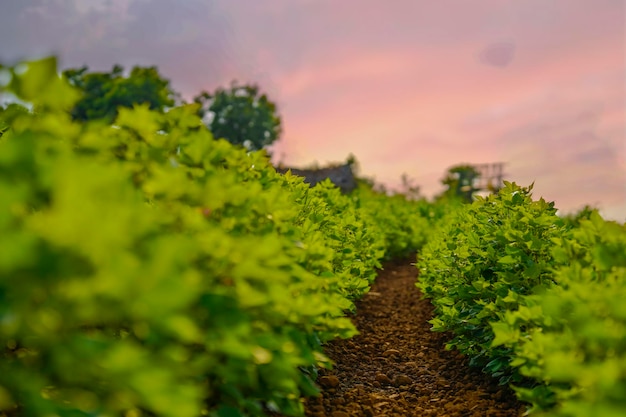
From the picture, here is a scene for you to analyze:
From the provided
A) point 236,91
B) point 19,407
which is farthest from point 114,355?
point 236,91

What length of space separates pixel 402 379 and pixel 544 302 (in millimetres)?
2481

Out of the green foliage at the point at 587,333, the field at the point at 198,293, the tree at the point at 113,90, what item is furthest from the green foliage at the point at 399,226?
the tree at the point at 113,90

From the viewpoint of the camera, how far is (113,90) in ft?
129

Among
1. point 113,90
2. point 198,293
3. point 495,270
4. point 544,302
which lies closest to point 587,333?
point 544,302

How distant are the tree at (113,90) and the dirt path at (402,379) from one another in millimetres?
35762

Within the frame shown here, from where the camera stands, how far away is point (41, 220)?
5.88 feet

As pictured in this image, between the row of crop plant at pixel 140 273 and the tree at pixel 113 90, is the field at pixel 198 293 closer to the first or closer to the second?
the row of crop plant at pixel 140 273

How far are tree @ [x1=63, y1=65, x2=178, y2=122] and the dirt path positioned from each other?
117ft

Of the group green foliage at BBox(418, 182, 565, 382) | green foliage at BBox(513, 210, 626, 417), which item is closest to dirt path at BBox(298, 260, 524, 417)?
green foliage at BBox(418, 182, 565, 382)

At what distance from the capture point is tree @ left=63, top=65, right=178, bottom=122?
129 ft

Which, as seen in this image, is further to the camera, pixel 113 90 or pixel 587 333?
pixel 113 90

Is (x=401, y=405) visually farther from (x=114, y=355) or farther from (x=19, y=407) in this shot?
(x=114, y=355)

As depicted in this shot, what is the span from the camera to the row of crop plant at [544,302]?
7.61 feet

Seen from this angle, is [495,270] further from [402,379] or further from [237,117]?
[237,117]
